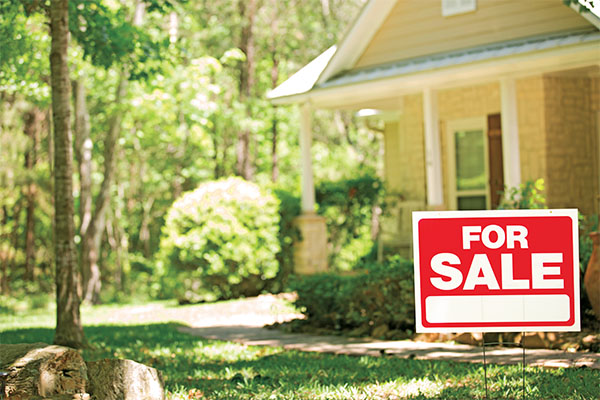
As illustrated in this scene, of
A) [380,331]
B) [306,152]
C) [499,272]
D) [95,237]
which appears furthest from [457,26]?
[95,237]

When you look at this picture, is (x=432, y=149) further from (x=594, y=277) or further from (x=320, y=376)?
(x=320, y=376)

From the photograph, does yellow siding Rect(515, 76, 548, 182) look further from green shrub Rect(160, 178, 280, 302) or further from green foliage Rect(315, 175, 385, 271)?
green shrub Rect(160, 178, 280, 302)

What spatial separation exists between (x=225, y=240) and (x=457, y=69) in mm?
5967

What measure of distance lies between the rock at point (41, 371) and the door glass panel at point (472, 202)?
1033 cm

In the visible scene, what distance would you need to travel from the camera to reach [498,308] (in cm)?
456

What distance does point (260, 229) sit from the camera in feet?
49.3

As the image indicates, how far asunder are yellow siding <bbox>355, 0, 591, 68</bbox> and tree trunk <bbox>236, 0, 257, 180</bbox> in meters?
7.50

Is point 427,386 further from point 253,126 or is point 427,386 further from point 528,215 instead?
point 253,126

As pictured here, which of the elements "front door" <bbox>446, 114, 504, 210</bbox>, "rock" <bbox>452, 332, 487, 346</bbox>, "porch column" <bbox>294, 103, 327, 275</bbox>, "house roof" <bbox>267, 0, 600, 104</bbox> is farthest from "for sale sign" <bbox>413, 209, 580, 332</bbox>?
"porch column" <bbox>294, 103, 327, 275</bbox>

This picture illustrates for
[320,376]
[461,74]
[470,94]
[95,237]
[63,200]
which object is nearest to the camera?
[320,376]

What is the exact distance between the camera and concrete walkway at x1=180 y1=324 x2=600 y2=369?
21.9 feet

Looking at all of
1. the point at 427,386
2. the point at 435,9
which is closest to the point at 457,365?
the point at 427,386

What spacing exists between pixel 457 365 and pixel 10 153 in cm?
1698

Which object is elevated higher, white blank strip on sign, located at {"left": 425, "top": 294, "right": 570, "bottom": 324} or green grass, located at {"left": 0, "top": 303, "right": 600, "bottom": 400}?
white blank strip on sign, located at {"left": 425, "top": 294, "right": 570, "bottom": 324}
